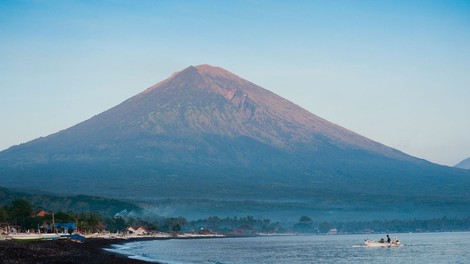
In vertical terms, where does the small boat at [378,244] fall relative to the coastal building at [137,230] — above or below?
below

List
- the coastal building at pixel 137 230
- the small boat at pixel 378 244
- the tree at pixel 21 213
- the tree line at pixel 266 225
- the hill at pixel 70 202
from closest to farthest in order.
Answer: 1. the small boat at pixel 378 244
2. the tree at pixel 21 213
3. the hill at pixel 70 202
4. the coastal building at pixel 137 230
5. the tree line at pixel 266 225

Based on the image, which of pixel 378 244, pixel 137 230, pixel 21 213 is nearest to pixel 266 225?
pixel 137 230

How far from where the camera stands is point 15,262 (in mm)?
38719

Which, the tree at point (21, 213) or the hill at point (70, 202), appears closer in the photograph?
the tree at point (21, 213)

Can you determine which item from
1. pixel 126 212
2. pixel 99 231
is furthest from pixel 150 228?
pixel 99 231

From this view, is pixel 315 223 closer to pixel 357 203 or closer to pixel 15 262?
pixel 357 203

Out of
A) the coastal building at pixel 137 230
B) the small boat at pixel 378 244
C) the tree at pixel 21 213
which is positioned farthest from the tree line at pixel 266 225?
the small boat at pixel 378 244

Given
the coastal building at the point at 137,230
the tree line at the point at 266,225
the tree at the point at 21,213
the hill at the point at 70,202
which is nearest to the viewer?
the tree at the point at 21,213

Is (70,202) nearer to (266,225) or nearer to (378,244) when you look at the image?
(266,225)

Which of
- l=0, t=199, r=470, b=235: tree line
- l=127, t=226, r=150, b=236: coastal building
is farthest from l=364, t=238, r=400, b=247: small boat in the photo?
l=0, t=199, r=470, b=235: tree line

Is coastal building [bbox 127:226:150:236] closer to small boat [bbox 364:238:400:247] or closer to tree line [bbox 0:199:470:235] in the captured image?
tree line [bbox 0:199:470:235]

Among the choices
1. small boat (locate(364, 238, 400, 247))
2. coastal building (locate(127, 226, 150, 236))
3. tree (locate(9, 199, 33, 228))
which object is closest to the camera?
small boat (locate(364, 238, 400, 247))

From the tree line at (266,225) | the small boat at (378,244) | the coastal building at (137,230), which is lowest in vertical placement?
the small boat at (378,244)

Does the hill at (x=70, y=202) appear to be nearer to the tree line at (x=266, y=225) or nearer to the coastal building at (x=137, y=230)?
the tree line at (x=266, y=225)
